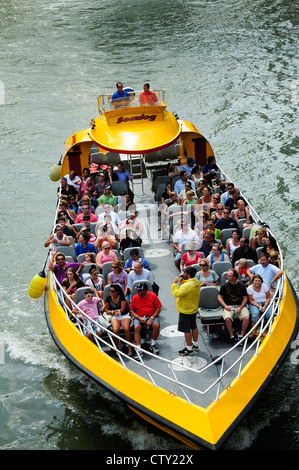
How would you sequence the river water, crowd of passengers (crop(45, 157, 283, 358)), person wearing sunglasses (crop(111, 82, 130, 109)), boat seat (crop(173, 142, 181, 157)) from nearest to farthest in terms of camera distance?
crowd of passengers (crop(45, 157, 283, 358)), the river water, person wearing sunglasses (crop(111, 82, 130, 109)), boat seat (crop(173, 142, 181, 157))

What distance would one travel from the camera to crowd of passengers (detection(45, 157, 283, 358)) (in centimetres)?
1155

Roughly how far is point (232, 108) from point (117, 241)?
50.8 ft

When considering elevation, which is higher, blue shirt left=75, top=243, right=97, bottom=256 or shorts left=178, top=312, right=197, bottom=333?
shorts left=178, top=312, right=197, bottom=333

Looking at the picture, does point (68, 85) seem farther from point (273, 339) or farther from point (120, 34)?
point (273, 339)

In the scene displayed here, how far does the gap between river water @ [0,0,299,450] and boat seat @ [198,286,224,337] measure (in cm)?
183

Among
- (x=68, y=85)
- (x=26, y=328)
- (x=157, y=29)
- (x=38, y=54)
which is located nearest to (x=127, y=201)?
(x=26, y=328)

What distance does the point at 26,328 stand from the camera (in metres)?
15.0

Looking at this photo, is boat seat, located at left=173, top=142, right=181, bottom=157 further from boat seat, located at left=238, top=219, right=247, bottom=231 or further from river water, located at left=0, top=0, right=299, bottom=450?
boat seat, located at left=238, top=219, right=247, bottom=231

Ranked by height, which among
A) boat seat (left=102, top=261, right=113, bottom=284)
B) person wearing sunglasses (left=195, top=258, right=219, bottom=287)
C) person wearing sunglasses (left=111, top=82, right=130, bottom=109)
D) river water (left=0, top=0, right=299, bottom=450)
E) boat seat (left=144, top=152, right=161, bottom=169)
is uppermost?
person wearing sunglasses (left=111, top=82, right=130, bottom=109)

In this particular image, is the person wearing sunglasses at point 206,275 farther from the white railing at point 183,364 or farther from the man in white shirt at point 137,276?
the white railing at point 183,364

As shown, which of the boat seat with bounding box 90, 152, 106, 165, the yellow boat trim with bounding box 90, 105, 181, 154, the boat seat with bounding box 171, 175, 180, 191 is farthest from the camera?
the boat seat with bounding box 90, 152, 106, 165

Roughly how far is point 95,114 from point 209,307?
18.2 m

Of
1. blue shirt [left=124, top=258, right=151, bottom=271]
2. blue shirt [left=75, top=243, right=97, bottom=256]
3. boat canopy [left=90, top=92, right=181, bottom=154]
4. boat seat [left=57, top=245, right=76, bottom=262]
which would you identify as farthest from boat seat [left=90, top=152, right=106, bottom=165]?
blue shirt [left=124, top=258, right=151, bottom=271]

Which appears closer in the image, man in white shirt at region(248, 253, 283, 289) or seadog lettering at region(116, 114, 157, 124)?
man in white shirt at region(248, 253, 283, 289)
